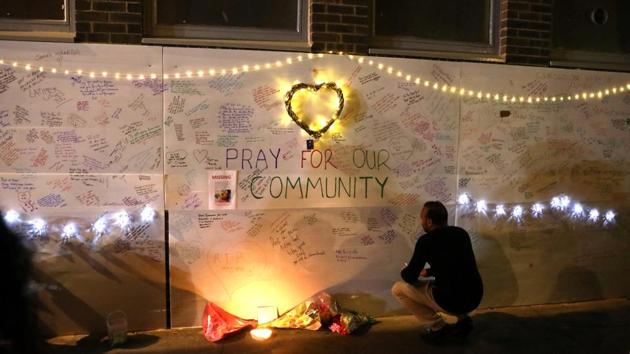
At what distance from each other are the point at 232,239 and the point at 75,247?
1.36 m

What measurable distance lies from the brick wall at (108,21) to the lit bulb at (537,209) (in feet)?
14.2

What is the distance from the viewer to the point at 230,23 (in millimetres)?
4863

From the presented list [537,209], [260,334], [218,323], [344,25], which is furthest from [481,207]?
[218,323]

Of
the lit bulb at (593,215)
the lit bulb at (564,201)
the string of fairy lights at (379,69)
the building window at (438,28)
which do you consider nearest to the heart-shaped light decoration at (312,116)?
the string of fairy lights at (379,69)

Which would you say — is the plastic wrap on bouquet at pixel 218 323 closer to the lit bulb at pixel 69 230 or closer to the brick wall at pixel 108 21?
the lit bulb at pixel 69 230

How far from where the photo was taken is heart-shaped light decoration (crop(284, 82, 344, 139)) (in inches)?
186

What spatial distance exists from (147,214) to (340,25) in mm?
2526

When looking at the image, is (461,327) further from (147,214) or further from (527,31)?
(527,31)

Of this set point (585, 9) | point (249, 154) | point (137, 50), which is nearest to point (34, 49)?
point (137, 50)

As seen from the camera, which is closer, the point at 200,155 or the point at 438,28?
the point at 200,155

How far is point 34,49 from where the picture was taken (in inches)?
169

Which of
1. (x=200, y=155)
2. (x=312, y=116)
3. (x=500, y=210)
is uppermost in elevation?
(x=312, y=116)

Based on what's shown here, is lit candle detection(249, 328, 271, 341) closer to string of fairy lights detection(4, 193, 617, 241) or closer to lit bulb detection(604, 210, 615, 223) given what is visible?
string of fairy lights detection(4, 193, 617, 241)

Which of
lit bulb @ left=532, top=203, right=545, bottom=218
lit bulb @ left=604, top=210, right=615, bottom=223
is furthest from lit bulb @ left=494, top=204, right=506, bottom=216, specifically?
lit bulb @ left=604, top=210, right=615, bottom=223
